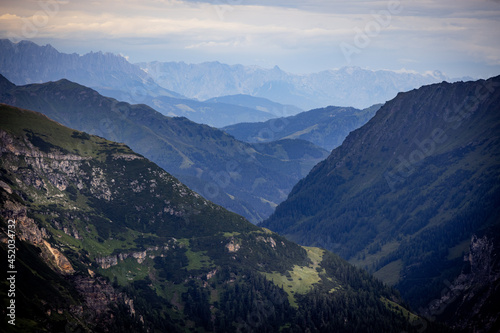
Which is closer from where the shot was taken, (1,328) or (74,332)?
(1,328)

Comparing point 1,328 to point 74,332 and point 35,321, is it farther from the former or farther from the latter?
point 74,332

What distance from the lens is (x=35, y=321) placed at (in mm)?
186875

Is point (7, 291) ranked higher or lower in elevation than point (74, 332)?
higher

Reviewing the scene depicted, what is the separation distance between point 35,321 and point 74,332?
56.8ft

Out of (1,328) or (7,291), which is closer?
(1,328)

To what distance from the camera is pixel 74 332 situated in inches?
7781

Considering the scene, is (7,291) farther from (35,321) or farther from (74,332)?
(74,332)

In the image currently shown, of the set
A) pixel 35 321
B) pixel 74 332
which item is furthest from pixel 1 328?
pixel 74 332

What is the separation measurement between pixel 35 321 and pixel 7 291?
639 inches

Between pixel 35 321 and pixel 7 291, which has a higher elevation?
pixel 7 291

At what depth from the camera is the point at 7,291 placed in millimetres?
189125

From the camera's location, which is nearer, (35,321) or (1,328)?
(1,328)

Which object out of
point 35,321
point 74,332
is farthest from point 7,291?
point 74,332
